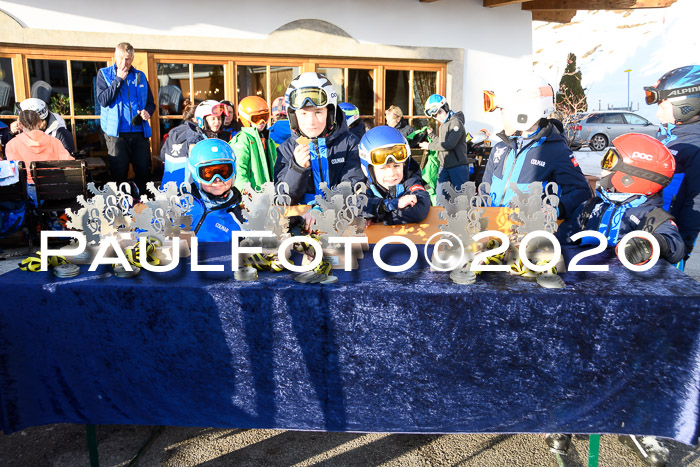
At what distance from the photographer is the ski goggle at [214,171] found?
246cm

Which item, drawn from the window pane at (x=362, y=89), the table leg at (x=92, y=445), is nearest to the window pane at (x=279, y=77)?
the window pane at (x=362, y=89)

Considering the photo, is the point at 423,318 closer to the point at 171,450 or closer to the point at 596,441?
the point at 596,441

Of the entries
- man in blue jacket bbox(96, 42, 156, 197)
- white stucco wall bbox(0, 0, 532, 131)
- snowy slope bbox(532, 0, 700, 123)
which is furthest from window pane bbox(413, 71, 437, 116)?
snowy slope bbox(532, 0, 700, 123)

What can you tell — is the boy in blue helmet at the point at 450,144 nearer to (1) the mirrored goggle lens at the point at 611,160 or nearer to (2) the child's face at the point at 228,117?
(2) the child's face at the point at 228,117

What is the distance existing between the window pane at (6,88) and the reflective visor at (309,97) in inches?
216

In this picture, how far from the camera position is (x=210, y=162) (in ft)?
8.02

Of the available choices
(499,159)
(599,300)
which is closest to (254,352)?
(599,300)

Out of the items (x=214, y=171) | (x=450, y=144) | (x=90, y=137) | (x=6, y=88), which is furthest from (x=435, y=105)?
(x=6, y=88)

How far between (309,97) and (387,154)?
678mm

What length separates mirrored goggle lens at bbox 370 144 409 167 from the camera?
8.60ft

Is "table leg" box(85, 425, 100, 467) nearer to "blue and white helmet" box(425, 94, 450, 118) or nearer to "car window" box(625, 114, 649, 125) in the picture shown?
"blue and white helmet" box(425, 94, 450, 118)

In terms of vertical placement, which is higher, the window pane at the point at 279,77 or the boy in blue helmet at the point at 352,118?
the window pane at the point at 279,77

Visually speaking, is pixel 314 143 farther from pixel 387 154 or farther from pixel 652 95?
pixel 652 95

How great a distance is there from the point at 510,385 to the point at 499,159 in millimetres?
1918
